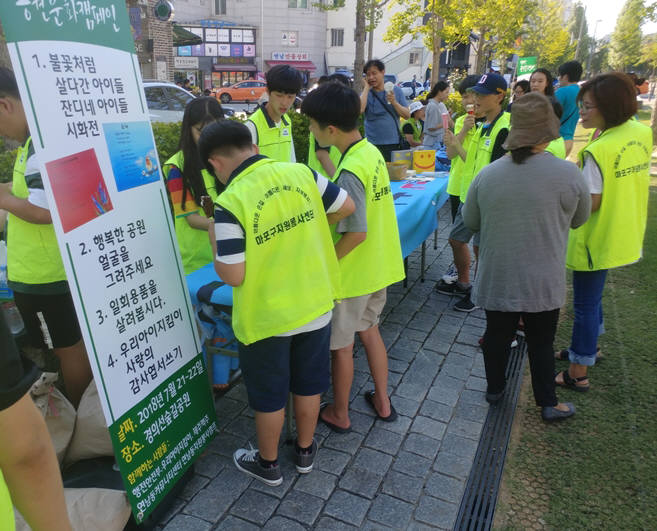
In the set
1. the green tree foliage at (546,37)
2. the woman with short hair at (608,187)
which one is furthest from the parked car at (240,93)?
the woman with short hair at (608,187)

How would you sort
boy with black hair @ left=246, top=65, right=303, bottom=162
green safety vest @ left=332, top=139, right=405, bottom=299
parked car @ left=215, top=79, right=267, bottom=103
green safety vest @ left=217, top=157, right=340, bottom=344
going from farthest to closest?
parked car @ left=215, top=79, right=267, bottom=103 → boy with black hair @ left=246, top=65, right=303, bottom=162 → green safety vest @ left=332, top=139, right=405, bottom=299 → green safety vest @ left=217, top=157, right=340, bottom=344

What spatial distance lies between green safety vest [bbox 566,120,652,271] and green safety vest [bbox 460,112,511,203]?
2.65 ft

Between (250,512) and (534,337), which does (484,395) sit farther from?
(250,512)

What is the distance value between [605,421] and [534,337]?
72cm

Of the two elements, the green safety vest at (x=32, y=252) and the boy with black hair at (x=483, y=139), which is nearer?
the green safety vest at (x=32, y=252)

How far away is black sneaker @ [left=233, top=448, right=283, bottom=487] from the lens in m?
2.42

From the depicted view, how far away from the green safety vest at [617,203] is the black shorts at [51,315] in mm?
2774

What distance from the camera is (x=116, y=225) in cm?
192

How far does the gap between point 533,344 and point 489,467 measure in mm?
711

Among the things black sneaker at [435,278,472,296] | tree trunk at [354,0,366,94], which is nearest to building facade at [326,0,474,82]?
tree trunk at [354,0,366,94]

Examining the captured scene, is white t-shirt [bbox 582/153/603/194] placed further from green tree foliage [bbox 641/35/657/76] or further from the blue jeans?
green tree foliage [bbox 641/35/657/76]

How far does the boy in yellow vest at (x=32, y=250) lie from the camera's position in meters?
2.08

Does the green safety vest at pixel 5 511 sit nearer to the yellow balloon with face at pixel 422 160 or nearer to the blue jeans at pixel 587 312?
the blue jeans at pixel 587 312

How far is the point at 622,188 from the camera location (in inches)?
111
